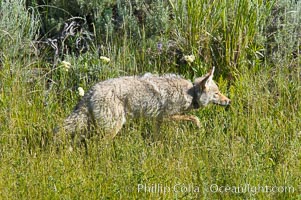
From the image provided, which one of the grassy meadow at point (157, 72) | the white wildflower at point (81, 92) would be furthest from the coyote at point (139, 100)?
the white wildflower at point (81, 92)

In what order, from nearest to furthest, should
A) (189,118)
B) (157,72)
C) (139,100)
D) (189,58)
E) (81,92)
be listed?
1. (139,100)
2. (189,118)
3. (81,92)
4. (189,58)
5. (157,72)

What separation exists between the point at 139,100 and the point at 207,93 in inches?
32.4

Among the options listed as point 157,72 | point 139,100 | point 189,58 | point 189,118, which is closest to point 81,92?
point 139,100

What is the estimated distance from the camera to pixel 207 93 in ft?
27.0

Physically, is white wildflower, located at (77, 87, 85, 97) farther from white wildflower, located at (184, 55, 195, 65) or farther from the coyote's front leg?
white wildflower, located at (184, 55, 195, 65)

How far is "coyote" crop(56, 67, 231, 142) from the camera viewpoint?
7648 mm

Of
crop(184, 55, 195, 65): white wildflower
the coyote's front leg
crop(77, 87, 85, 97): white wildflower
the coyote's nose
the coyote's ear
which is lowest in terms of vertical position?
the coyote's front leg

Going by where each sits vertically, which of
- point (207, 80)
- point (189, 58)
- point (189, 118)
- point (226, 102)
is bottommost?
point (189, 118)

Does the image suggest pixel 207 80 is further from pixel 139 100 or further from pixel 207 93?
pixel 139 100

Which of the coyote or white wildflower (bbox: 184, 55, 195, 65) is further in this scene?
white wildflower (bbox: 184, 55, 195, 65)

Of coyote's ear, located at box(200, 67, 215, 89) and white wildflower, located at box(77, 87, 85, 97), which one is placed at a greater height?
coyote's ear, located at box(200, 67, 215, 89)

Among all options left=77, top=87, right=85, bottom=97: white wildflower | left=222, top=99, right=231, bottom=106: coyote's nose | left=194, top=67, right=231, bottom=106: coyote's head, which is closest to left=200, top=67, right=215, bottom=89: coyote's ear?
left=194, top=67, right=231, bottom=106: coyote's head

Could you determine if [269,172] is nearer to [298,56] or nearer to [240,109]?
[240,109]

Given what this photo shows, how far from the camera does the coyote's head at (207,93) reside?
8180 millimetres
